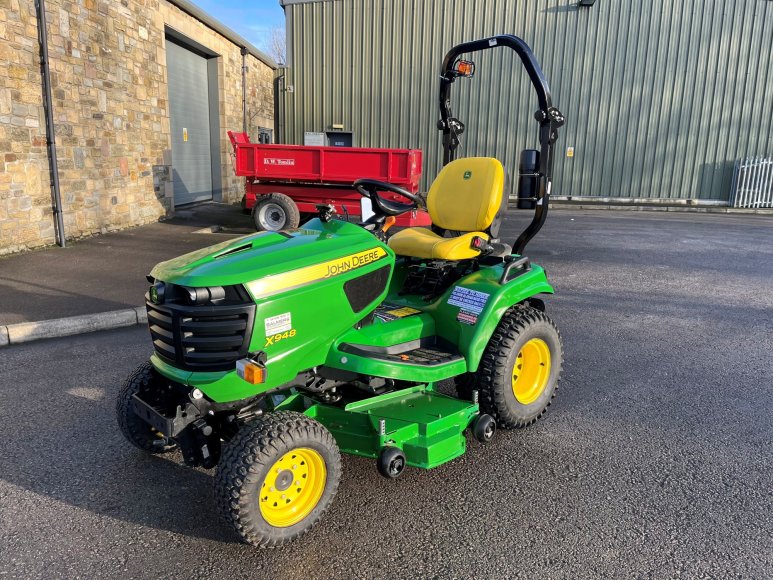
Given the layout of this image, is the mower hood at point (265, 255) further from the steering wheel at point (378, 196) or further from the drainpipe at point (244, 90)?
the drainpipe at point (244, 90)

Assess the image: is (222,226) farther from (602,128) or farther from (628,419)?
(602,128)

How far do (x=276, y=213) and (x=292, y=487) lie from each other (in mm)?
8637

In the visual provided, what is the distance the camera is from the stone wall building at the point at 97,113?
7.96m

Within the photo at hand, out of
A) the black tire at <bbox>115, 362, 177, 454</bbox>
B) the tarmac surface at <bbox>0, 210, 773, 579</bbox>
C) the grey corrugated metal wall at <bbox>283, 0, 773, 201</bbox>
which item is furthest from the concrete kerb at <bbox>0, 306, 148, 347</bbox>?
the grey corrugated metal wall at <bbox>283, 0, 773, 201</bbox>

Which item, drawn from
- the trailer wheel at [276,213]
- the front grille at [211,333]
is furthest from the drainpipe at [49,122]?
the front grille at [211,333]

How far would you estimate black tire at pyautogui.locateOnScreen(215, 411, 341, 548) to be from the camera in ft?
7.77

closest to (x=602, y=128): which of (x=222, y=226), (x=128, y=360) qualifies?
(x=222, y=226)

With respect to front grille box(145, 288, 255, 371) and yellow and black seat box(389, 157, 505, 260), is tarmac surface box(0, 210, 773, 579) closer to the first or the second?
front grille box(145, 288, 255, 371)

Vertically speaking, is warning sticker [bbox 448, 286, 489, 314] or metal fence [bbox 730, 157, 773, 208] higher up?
metal fence [bbox 730, 157, 773, 208]

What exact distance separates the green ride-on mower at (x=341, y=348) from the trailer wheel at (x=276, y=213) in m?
6.99

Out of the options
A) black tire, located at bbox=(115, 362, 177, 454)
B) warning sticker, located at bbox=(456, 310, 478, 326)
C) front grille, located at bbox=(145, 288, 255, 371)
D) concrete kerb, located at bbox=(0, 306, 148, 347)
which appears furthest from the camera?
concrete kerb, located at bbox=(0, 306, 148, 347)

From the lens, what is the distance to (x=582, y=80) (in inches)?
678

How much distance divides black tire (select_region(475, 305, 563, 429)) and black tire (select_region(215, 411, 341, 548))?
113cm

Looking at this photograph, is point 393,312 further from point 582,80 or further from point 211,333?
point 582,80
